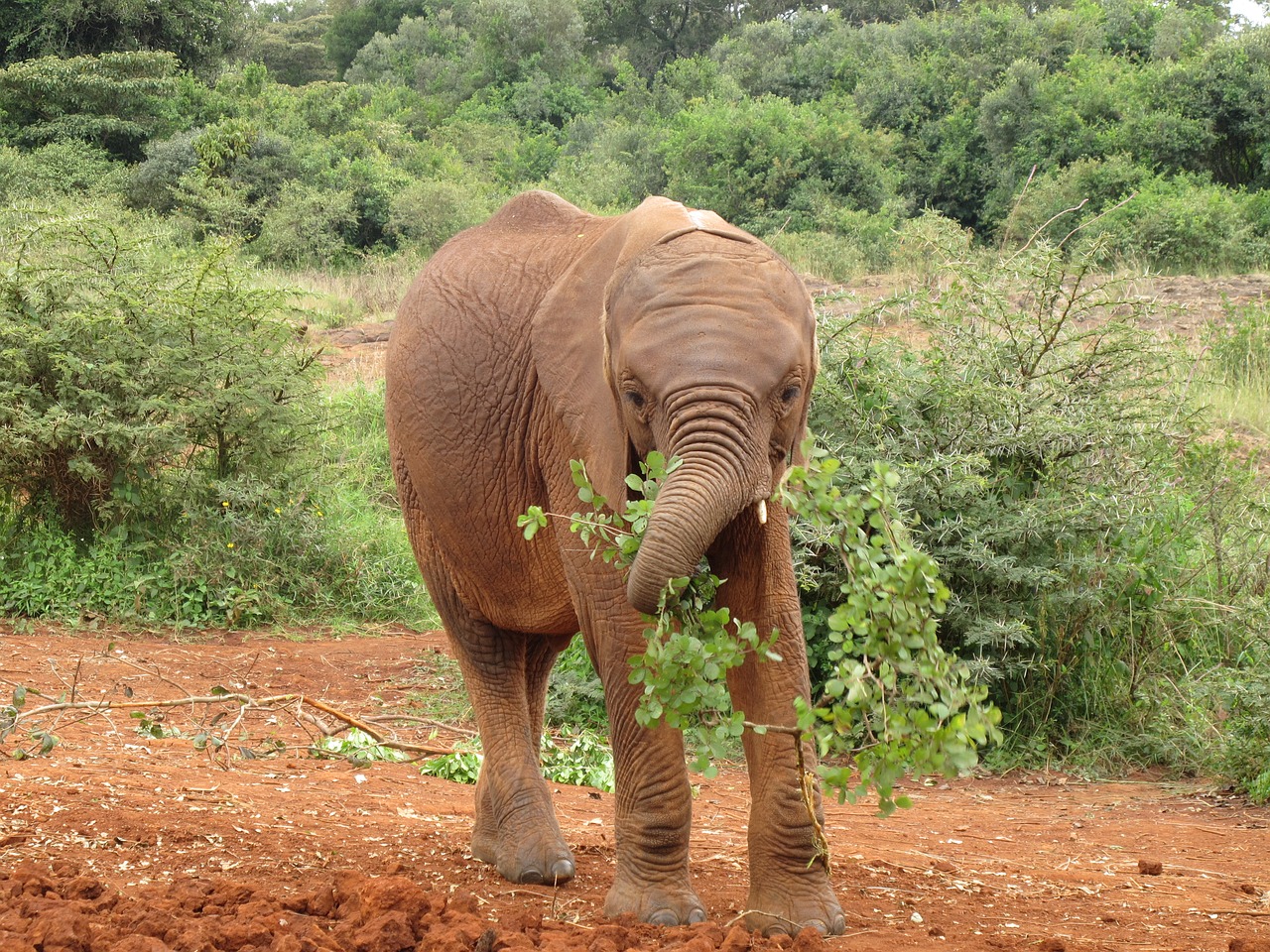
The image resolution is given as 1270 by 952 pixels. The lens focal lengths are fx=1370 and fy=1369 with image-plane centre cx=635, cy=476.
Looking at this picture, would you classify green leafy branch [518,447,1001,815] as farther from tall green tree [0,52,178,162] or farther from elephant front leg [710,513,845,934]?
tall green tree [0,52,178,162]

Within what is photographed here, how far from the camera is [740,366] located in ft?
10.8

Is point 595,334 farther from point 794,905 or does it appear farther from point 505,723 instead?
point 505,723

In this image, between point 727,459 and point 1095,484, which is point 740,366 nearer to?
point 727,459

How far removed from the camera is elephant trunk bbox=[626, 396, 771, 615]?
3100mm

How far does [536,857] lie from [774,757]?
3.96ft

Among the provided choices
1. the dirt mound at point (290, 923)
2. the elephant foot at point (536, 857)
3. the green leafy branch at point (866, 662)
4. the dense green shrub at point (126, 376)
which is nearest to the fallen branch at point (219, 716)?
the elephant foot at point (536, 857)

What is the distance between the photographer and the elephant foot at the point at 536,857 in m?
4.56

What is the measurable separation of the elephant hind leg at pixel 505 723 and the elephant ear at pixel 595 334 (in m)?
1.44

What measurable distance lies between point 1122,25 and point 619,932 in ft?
111

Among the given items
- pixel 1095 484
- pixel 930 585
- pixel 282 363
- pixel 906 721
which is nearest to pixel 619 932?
pixel 906 721

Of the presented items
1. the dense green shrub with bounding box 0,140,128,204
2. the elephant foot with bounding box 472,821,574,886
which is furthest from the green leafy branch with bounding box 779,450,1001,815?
the dense green shrub with bounding box 0,140,128,204

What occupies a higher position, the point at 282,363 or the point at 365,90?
the point at 365,90

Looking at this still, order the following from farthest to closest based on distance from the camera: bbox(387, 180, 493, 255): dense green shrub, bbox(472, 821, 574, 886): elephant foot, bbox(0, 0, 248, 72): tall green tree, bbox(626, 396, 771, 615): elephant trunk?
1. bbox(0, 0, 248, 72): tall green tree
2. bbox(387, 180, 493, 255): dense green shrub
3. bbox(472, 821, 574, 886): elephant foot
4. bbox(626, 396, 771, 615): elephant trunk

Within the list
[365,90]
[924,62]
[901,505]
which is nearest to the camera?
[901,505]
